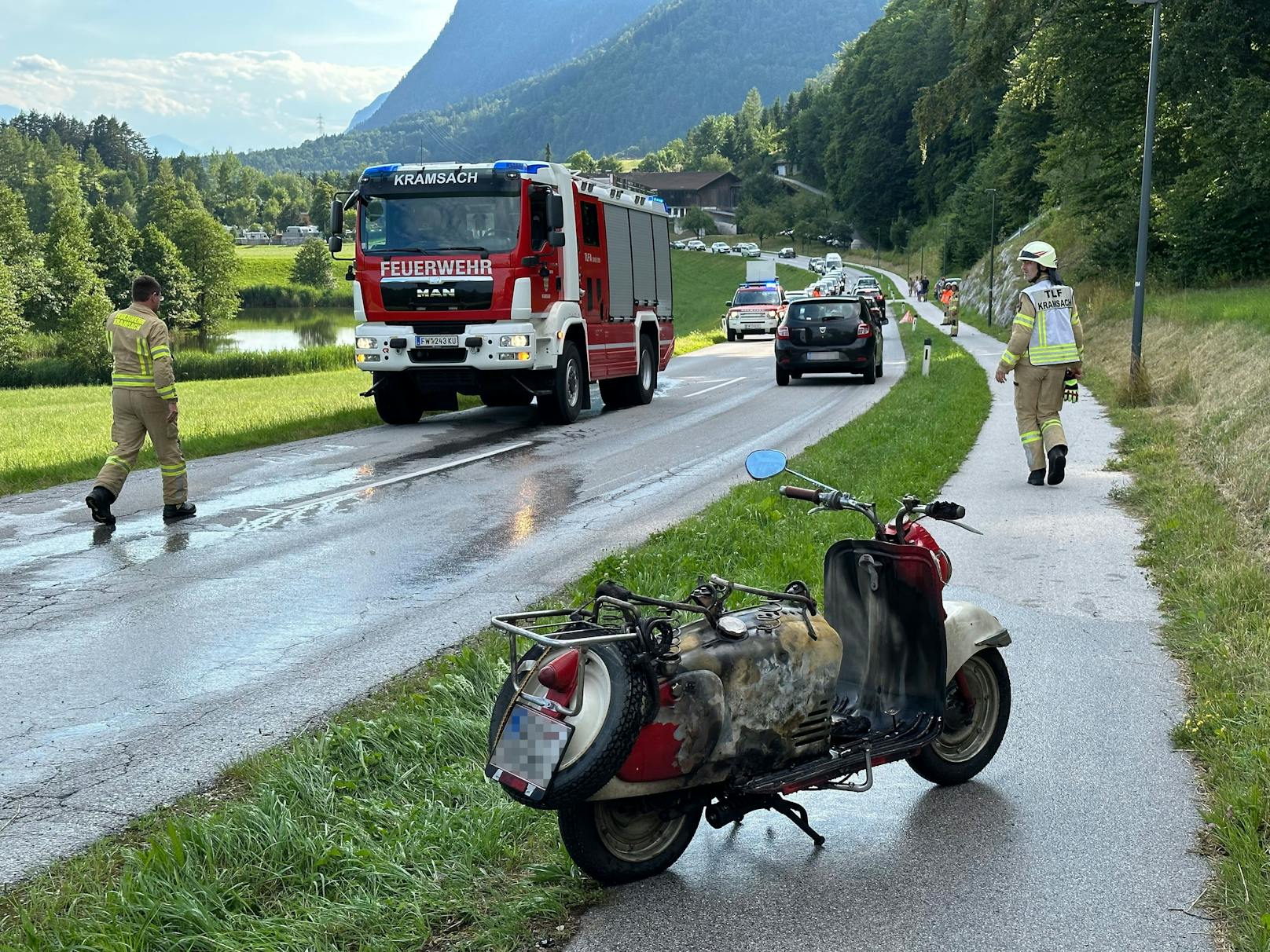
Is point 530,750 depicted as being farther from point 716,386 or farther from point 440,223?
point 716,386

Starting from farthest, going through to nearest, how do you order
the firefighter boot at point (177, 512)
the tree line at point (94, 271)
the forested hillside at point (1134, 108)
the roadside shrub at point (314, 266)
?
the roadside shrub at point (314, 266) → the tree line at point (94, 271) → the forested hillside at point (1134, 108) → the firefighter boot at point (177, 512)

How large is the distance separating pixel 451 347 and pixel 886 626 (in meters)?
12.5

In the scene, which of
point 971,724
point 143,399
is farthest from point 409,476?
point 971,724

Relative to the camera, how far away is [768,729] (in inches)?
153

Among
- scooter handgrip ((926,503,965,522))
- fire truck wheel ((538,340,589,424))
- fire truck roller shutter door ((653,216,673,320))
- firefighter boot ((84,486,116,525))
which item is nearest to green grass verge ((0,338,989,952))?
scooter handgrip ((926,503,965,522))

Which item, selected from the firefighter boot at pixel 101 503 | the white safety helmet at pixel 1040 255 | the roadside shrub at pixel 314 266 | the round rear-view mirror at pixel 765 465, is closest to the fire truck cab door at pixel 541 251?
the white safety helmet at pixel 1040 255

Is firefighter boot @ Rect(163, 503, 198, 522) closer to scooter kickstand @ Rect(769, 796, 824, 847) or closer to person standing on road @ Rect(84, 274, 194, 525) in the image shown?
person standing on road @ Rect(84, 274, 194, 525)

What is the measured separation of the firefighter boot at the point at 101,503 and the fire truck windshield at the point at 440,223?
7113 millimetres

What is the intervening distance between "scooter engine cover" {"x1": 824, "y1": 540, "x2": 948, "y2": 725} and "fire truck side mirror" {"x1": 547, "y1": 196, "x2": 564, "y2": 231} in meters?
12.5

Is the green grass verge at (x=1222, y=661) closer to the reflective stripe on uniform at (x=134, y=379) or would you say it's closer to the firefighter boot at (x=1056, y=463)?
the firefighter boot at (x=1056, y=463)

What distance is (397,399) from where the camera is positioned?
17688 millimetres

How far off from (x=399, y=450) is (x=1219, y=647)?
10.6m

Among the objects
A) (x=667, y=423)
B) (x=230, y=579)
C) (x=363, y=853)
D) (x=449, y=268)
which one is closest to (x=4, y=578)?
(x=230, y=579)

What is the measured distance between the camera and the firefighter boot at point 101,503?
32.5ft
